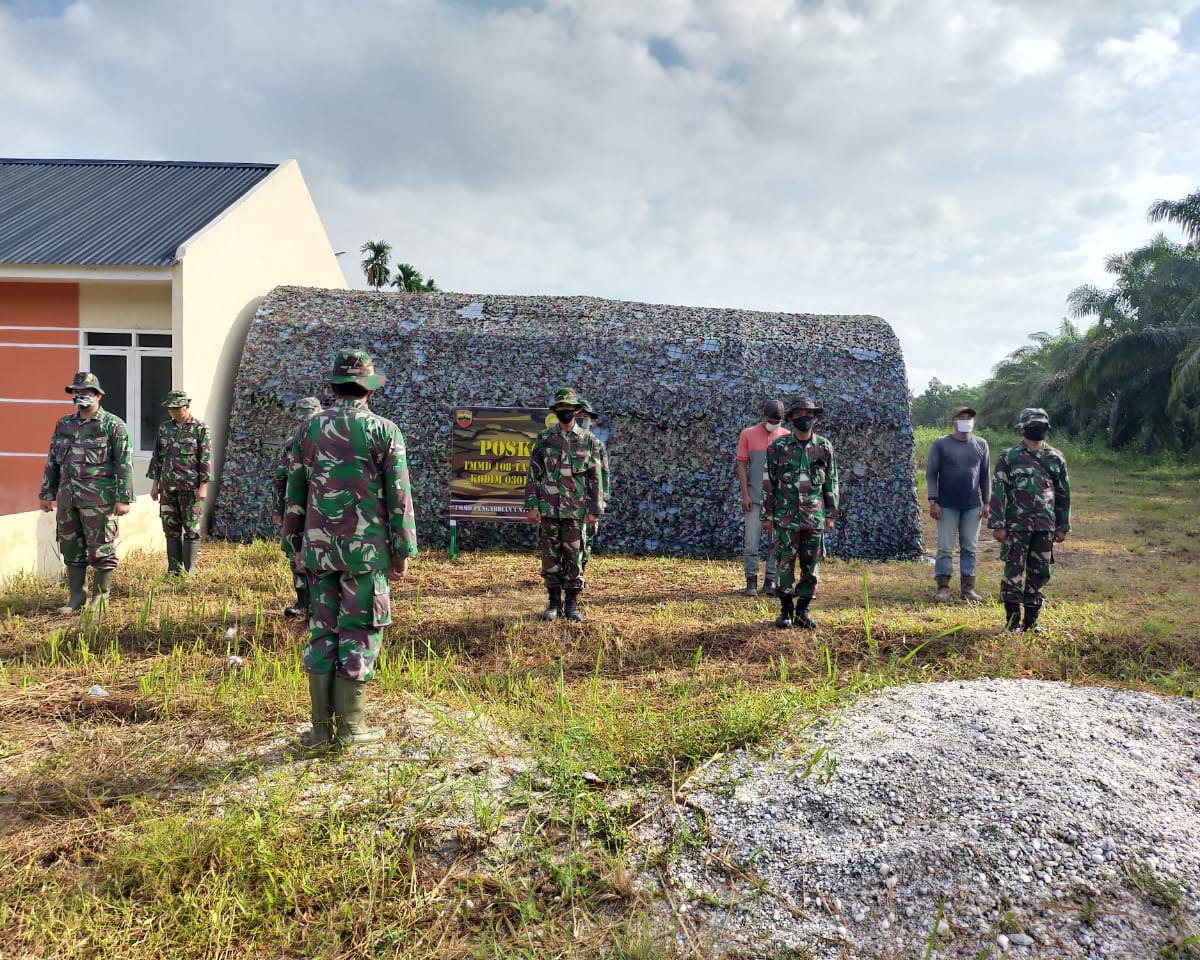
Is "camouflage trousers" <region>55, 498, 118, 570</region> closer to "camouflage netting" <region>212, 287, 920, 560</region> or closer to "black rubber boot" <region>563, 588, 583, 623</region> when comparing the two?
"camouflage netting" <region>212, 287, 920, 560</region>

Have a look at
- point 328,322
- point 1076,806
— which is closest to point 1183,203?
point 328,322

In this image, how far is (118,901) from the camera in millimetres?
2568

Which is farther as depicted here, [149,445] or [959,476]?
[149,445]

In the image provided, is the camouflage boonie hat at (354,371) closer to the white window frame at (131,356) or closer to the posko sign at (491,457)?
the posko sign at (491,457)

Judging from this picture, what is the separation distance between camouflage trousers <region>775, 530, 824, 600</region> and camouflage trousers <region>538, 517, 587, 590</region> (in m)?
1.51

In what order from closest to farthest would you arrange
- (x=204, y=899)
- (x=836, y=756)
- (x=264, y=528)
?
(x=204, y=899) < (x=836, y=756) < (x=264, y=528)

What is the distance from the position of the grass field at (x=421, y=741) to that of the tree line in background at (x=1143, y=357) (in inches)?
606

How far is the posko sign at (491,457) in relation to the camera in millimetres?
8461

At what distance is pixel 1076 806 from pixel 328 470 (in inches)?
133

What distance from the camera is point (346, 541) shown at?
354 cm

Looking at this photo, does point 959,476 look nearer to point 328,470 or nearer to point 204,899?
point 328,470

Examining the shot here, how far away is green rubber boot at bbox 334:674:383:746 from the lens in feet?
11.7

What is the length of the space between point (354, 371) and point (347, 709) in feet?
5.16

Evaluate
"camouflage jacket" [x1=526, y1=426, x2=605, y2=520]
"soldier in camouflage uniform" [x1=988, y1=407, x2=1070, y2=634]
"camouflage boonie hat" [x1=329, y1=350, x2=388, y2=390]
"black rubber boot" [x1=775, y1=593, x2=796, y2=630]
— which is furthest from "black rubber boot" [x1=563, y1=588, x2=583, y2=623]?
"soldier in camouflage uniform" [x1=988, y1=407, x2=1070, y2=634]
